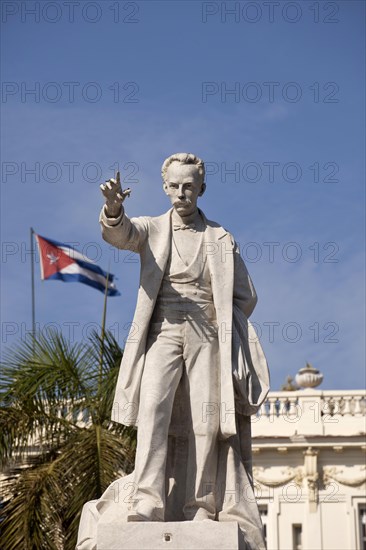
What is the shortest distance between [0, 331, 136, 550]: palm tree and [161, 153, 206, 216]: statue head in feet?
23.4

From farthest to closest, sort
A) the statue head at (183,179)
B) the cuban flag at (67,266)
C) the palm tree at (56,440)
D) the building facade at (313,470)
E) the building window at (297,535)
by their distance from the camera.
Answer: the building window at (297,535), the building facade at (313,470), the cuban flag at (67,266), the palm tree at (56,440), the statue head at (183,179)

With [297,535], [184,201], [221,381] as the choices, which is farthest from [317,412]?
[221,381]

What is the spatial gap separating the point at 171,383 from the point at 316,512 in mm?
23390

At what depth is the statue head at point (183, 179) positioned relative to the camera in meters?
12.7

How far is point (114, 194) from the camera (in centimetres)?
1199

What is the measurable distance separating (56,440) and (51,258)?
1298cm

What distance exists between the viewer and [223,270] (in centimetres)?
1263

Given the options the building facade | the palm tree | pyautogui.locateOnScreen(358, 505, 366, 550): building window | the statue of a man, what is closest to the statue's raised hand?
the statue of a man

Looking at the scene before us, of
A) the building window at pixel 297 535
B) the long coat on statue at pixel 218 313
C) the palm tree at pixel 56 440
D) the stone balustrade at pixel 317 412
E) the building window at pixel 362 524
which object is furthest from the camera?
the building window at pixel 297 535

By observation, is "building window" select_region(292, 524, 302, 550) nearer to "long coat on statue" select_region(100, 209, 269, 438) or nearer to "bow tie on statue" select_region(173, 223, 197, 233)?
→ "long coat on statue" select_region(100, 209, 269, 438)

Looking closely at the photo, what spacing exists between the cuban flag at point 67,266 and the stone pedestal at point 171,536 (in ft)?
72.0

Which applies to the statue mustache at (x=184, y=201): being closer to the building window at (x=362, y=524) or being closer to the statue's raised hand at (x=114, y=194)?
the statue's raised hand at (x=114, y=194)

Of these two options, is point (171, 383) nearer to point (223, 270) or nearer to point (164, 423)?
point (164, 423)

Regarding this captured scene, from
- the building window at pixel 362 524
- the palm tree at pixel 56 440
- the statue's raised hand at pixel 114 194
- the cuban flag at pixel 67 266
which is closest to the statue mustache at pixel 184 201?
the statue's raised hand at pixel 114 194
